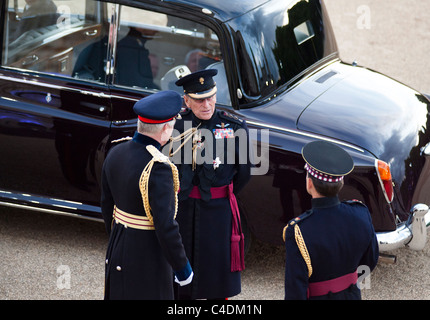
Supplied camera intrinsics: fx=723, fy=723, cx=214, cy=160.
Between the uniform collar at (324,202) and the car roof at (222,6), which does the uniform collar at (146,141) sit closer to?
the uniform collar at (324,202)

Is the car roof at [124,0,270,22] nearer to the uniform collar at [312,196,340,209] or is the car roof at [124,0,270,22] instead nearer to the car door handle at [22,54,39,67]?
the car door handle at [22,54,39,67]

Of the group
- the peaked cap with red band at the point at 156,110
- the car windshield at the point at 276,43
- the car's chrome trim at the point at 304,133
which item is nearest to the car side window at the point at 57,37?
the car windshield at the point at 276,43

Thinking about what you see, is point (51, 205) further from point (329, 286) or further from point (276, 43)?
point (329, 286)

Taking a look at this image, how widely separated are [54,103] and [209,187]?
5.34 ft

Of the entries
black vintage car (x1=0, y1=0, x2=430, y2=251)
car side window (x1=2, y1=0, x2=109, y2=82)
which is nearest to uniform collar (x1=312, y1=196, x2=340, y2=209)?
black vintage car (x1=0, y1=0, x2=430, y2=251)

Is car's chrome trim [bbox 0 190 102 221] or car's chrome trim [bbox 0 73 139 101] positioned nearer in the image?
car's chrome trim [bbox 0 73 139 101]

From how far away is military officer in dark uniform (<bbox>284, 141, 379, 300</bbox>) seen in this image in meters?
3.25

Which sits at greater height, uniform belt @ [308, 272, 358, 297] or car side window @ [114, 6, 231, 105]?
uniform belt @ [308, 272, 358, 297]

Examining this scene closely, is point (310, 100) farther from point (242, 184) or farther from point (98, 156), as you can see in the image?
point (98, 156)

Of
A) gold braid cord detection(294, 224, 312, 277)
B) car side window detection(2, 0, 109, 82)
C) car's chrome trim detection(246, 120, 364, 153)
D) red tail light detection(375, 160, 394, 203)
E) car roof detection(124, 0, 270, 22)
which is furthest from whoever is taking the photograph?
car side window detection(2, 0, 109, 82)

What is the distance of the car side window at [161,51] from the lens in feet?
17.4

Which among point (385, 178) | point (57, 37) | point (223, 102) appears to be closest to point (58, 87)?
point (57, 37)

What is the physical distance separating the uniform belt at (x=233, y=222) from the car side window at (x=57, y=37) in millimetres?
1604

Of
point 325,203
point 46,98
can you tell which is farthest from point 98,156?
point 325,203
